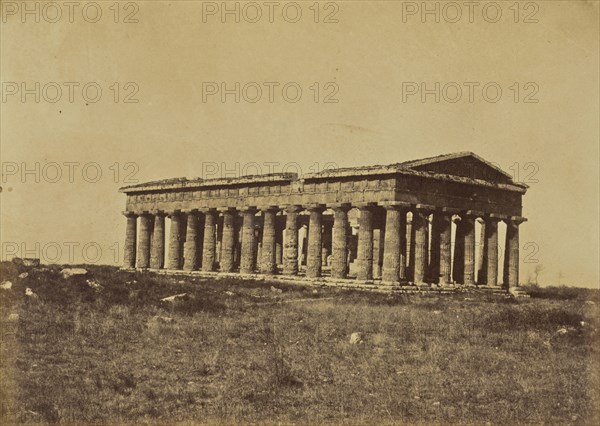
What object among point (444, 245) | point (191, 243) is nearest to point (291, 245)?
point (444, 245)

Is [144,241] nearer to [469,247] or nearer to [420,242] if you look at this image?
[420,242]

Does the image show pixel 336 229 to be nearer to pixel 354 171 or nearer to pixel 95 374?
pixel 354 171

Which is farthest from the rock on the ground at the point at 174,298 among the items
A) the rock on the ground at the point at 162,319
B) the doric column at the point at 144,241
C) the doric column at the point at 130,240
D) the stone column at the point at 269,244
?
the doric column at the point at 130,240

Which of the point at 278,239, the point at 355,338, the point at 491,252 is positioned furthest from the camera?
the point at 278,239

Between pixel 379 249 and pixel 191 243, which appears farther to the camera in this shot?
pixel 191 243

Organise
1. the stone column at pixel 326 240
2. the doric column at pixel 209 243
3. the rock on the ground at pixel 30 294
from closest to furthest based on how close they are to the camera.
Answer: the rock on the ground at pixel 30 294, the doric column at pixel 209 243, the stone column at pixel 326 240

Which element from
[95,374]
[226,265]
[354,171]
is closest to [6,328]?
[95,374]

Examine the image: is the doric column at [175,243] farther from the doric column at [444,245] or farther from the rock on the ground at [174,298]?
the rock on the ground at [174,298]
